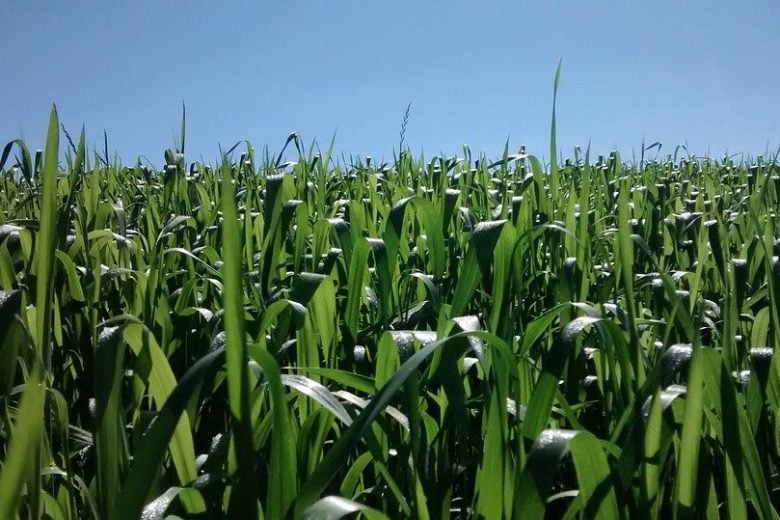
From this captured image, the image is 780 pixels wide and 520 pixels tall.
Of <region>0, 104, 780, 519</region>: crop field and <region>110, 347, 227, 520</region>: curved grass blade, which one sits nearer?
<region>110, 347, 227, 520</region>: curved grass blade

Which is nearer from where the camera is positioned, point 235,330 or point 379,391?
point 235,330

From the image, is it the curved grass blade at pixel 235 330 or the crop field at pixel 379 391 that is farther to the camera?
the crop field at pixel 379 391

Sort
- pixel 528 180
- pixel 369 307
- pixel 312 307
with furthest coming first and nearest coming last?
1. pixel 528 180
2. pixel 369 307
3. pixel 312 307

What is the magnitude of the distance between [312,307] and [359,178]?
7.02ft

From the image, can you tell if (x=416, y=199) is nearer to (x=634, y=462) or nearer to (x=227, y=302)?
(x=634, y=462)

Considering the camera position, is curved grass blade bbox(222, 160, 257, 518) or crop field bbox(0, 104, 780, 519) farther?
crop field bbox(0, 104, 780, 519)

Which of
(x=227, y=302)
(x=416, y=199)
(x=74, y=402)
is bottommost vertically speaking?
(x=74, y=402)

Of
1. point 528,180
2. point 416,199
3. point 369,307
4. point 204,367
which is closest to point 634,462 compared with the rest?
point 204,367

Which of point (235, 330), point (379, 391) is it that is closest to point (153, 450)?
point (235, 330)

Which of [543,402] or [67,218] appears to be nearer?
[543,402]

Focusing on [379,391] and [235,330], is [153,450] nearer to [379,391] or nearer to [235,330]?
[235,330]

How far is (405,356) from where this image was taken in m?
0.95

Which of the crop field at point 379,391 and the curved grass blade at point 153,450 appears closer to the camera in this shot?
the curved grass blade at point 153,450

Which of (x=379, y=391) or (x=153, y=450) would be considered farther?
(x=379, y=391)
